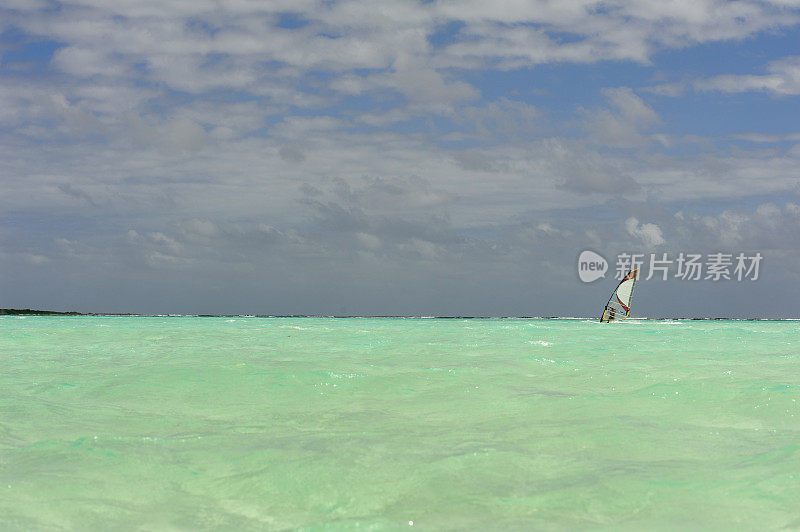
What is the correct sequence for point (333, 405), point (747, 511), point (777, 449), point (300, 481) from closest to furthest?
point (747, 511)
point (300, 481)
point (777, 449)
point (333, 405)

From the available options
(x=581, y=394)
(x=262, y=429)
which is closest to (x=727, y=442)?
(x=581, y=394)

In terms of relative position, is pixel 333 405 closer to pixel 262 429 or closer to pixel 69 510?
pixel 262 429

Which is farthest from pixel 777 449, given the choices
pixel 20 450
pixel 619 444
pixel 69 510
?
pixel 20 450

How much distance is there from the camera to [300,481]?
20.4 ft

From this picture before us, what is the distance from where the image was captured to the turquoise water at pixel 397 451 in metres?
5.37

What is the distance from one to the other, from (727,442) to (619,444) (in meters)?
1.34

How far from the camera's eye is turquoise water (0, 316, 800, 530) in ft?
17.6

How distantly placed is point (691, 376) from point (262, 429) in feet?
33.2

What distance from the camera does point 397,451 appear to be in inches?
288

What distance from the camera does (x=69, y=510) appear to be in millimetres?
5465

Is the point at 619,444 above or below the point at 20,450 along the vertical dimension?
above

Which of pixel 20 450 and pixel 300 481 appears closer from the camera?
pixel 300 481

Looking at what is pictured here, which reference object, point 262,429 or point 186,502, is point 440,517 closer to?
point 186,502

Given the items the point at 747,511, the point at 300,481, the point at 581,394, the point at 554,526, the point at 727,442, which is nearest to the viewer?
the point at 554,526
